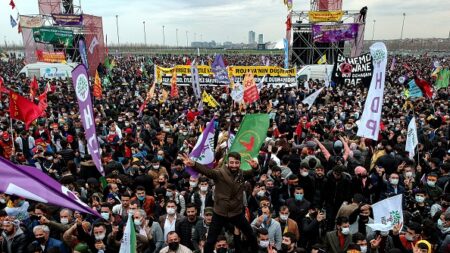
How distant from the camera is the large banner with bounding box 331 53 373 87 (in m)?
12.7

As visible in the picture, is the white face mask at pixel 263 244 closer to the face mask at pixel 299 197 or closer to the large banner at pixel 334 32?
the face mask at pixel 299 197

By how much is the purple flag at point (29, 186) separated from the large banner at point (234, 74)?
1536 cm

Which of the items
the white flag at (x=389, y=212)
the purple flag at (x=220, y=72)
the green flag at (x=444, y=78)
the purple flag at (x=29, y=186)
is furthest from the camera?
the purple flag at (x=220, y=72)

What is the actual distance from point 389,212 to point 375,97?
2542 mm

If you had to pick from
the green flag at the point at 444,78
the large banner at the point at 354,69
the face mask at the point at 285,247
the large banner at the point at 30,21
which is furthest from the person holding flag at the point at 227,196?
the large banner at the point at 30,21

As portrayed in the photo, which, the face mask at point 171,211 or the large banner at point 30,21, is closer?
the face mask at point 171,211

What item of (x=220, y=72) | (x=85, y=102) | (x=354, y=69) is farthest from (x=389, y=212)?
(x=220, y=72)

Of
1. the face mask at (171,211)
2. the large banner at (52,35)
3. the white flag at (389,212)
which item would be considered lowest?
the face mask at (171,211)

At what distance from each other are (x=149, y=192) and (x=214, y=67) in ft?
38.3

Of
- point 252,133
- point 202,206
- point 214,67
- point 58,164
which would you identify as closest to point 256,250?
point 202,206

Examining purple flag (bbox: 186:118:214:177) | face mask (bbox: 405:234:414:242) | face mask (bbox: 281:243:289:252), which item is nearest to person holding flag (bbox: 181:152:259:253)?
face mask (bbox: 281:243:289:252)

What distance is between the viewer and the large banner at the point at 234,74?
18.4 m

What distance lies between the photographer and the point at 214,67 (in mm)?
17703

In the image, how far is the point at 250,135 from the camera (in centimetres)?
610
